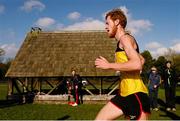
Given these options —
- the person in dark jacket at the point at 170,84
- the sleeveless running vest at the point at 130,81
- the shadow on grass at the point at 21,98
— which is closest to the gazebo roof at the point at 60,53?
the shadow on grass at the point at 21,98

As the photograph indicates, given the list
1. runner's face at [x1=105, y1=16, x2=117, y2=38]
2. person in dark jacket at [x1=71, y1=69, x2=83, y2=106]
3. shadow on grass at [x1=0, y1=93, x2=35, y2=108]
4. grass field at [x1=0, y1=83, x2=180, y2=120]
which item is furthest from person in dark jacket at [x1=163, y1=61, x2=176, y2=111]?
runner's face at [x1=105, y1=16, x2=117, y2=38]

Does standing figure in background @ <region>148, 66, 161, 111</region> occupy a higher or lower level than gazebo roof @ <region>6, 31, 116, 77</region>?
lower

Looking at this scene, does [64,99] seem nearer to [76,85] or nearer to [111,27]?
[76,85]

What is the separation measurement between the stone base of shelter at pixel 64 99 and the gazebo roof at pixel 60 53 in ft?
4.07

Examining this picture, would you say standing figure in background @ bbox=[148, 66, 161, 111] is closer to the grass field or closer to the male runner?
the grass field

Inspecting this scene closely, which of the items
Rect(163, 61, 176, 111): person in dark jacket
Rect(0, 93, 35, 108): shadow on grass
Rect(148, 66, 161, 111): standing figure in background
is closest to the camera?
Rect(163, 61, 176, 111): person in dark jacket

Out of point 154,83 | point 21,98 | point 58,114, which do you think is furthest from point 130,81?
point 21,98

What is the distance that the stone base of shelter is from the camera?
67.8 feet

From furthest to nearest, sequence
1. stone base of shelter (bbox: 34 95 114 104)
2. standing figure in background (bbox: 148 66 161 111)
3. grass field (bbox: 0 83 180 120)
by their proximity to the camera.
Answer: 1. stone base of shelter (bbox: 34 95 114 104)
2. standing figure in background (bbox: 148 66 161 111)
3. grass field (bbox: 0 83 180 120)

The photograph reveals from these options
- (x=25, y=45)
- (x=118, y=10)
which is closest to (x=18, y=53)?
(x=25, y=45)

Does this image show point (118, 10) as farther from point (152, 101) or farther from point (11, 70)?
point (11, 70)

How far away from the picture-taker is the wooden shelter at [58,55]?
21.7 meters

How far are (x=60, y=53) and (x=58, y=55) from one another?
237 millimetres

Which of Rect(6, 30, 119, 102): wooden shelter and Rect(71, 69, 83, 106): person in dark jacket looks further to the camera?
Rect(6, 30, 119, 102): wooden shelter
